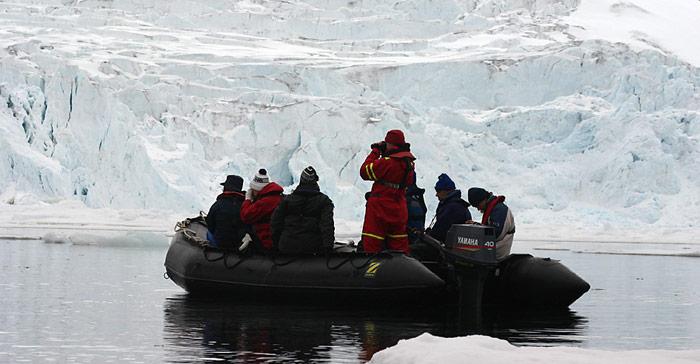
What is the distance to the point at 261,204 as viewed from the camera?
10344mm

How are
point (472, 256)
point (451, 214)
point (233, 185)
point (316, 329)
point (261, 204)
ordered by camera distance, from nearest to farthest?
point (316, 329) → point (472, 256) → point (261, 204) → point (451, 214) → point (233, 185)

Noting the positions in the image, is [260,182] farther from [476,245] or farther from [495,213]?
[476,245]

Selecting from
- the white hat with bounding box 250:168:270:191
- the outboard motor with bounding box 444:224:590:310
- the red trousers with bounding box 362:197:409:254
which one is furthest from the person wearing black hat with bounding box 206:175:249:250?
the outboard motor with bounding box 444:224:590:310

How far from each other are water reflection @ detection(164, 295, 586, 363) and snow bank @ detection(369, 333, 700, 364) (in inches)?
39.0

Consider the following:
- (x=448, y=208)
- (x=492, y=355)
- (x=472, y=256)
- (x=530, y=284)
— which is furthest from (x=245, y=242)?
(x=492, y=355)

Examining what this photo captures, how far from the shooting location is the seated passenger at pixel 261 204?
1035 centimetres

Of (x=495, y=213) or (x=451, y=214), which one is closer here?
(x=495, y=213)

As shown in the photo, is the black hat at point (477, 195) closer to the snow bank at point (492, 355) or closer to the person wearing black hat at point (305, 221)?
Result: the person wearing black hat at point (305, 221)

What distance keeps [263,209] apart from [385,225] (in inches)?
47.5

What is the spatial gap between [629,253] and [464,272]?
56.5 feet

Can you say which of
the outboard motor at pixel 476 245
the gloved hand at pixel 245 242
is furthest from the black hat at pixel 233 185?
the outboard motor at pixel 476 245

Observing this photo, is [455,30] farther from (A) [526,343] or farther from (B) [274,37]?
(A) [526,343]

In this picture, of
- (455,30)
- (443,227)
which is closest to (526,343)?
(443,227)

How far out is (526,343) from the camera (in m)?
7.71
